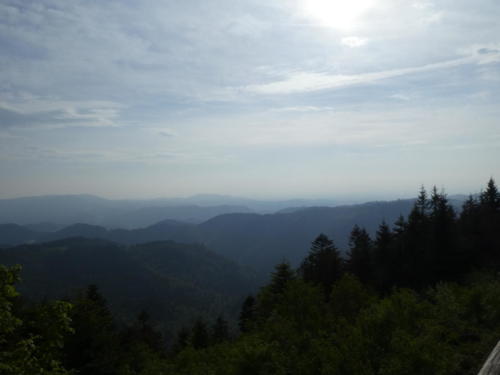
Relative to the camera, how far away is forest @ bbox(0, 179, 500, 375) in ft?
37.2

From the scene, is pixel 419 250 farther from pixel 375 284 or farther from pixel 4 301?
pixel 4 301

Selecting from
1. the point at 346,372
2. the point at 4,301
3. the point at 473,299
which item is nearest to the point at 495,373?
the point at 4,301

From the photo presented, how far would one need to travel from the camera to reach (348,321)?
25.2 metres

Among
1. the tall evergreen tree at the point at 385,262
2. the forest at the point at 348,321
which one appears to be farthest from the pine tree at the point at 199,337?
the tall evergreen tree at the point at 385,262

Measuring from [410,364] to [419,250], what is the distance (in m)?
35.2

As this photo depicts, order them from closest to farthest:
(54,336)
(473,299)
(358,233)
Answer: (54,336), (473,299), (358,233)

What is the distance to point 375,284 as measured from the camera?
147 feet

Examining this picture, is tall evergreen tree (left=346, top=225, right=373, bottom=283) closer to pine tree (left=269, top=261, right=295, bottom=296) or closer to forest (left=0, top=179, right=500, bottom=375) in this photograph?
forest (left=0, top=179, right=500, bottom=375)

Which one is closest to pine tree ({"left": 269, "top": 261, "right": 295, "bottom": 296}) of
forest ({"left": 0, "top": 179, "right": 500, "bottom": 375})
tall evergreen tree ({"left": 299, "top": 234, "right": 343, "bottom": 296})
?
forest ({"left": 0, "top": 179, "right": 500, "bottom": 375})

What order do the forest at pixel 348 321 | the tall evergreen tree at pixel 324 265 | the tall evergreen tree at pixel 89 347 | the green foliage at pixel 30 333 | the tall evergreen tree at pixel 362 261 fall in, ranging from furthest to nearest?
A: 1. the tall evergreen tree at pixel 324 265
2. the tall evergreen tree at pixel 362 261
3. the tall evergreen tree at pixel 89 347
4. the forest at pixel 348 321
5. the green foliage at pixel 30 333

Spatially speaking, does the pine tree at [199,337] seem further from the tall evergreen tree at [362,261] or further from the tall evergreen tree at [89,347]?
the tall evergreen tree at [89,347]

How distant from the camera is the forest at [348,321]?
447 inches

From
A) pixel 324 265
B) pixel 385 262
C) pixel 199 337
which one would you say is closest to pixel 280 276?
pixel 324 265

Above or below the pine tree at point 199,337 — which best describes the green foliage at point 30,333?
above
